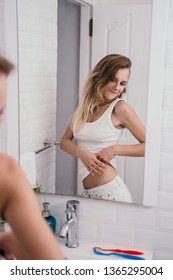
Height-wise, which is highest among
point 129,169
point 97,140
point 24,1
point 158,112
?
point 24,1

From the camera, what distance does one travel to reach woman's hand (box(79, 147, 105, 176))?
151 cm

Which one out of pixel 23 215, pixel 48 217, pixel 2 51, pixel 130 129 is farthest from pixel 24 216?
pixel 2 51

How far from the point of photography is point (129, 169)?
1.47m

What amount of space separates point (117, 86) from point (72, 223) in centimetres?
57

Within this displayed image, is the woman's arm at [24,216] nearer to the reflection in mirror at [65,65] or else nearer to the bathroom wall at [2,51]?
the reflection in mirror at [65,65]

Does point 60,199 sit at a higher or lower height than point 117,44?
lower

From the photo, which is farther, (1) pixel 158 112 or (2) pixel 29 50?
(2) pixel 29 50

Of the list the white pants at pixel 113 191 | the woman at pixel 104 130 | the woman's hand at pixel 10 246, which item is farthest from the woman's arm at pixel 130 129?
the woman's hand at pixel 10 246

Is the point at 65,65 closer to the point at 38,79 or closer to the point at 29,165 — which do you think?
the point at 38,79

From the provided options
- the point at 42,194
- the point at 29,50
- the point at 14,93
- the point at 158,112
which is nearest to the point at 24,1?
the point at 29,50
